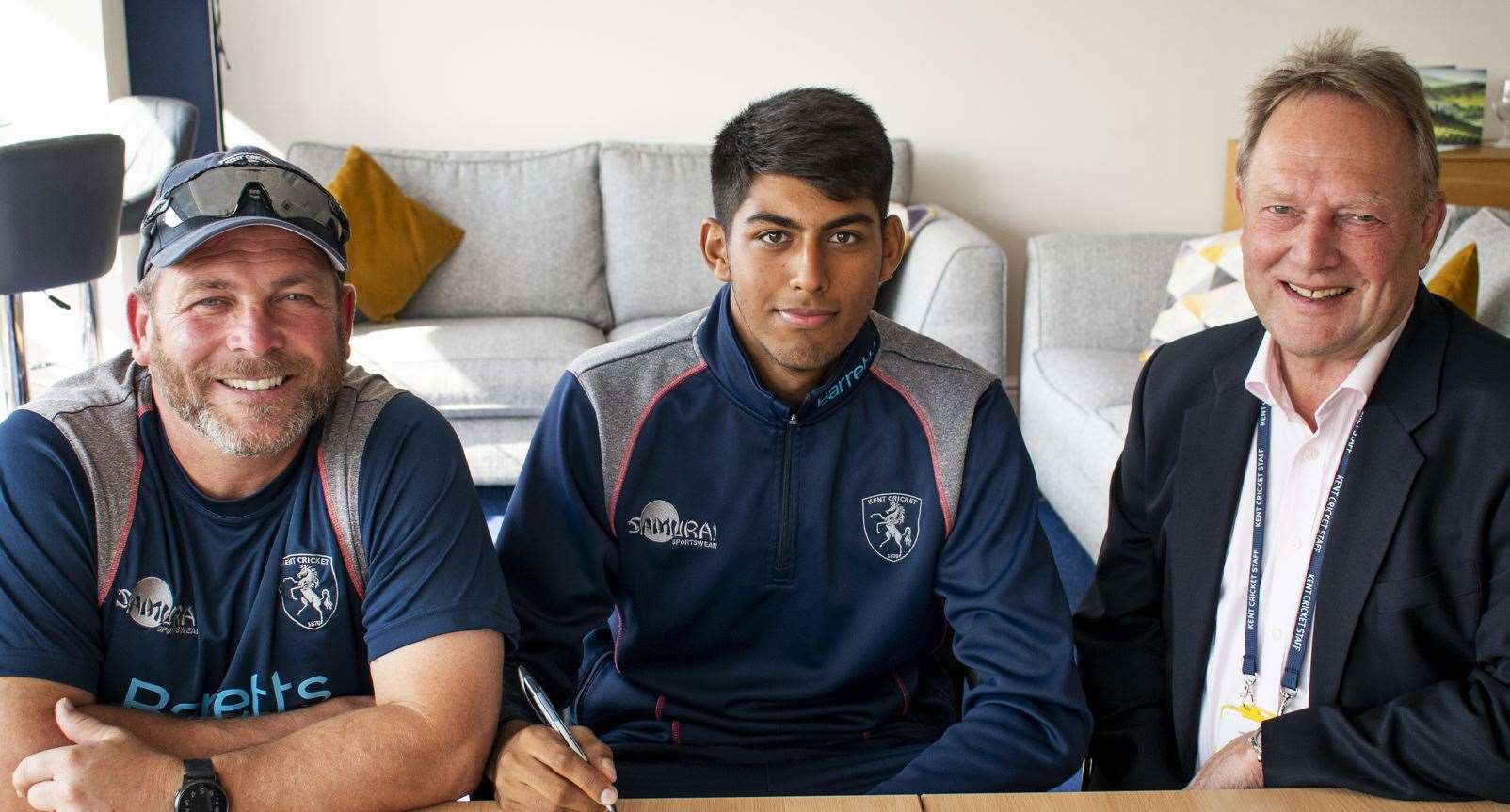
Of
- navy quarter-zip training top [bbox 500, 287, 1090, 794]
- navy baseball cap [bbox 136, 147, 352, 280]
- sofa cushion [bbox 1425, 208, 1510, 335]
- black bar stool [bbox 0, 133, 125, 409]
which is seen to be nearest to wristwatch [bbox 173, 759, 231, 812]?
navy quarter-zip training top [bbox 500, 287, 1090, 794]

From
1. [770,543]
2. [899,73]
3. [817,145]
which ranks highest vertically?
[817,145]

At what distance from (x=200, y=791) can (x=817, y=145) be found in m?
0.94

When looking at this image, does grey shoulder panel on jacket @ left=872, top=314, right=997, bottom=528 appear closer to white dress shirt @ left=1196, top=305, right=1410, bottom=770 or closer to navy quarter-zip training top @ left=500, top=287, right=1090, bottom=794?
navy quarter-zip training top @ left=500, top=287, right=1090, bottom=794

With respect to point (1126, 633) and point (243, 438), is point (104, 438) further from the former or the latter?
point (1126, 633)

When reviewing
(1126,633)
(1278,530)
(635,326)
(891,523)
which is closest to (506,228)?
(635,326)

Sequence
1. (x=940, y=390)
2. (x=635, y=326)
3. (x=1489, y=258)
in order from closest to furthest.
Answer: (x=940, y=390) → (x=1489, y=258) → (x=635, y=326)

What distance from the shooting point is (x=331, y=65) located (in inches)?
174

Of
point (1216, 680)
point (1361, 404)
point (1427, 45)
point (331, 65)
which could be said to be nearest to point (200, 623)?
point (1216, 680)

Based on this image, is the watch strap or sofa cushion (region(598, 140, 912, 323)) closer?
the watch strap

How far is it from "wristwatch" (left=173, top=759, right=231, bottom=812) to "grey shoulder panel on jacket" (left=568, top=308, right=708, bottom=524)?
555 millimetres

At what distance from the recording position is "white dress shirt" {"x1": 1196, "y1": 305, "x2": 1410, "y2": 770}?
1.48 meters

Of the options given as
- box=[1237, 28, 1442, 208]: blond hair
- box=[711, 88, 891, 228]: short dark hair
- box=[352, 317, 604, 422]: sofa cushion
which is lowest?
box=[352, 317, 604, 422]: sofa cushion

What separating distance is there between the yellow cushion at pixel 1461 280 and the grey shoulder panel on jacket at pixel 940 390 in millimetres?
1364

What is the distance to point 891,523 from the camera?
160cm
